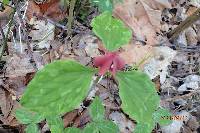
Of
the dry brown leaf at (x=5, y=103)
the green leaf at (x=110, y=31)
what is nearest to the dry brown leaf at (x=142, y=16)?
the dry brown leaf at (x=5, y=103)

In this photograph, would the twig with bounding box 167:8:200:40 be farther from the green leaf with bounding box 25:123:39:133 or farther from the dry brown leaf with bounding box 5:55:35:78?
the green leaf with bounding box 25:123:39:133

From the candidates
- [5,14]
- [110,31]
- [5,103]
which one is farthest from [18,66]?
[110,31]

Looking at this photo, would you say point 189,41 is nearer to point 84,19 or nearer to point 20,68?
point 84,19

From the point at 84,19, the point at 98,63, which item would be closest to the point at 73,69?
the point at 98,63

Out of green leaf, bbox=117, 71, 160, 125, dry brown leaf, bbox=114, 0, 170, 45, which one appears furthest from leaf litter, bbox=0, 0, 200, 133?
green leaf, bbox=117, 71, 160, 125

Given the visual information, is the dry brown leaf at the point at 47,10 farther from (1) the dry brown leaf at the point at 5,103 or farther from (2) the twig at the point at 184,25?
(2) the twig at the point at 184,25
